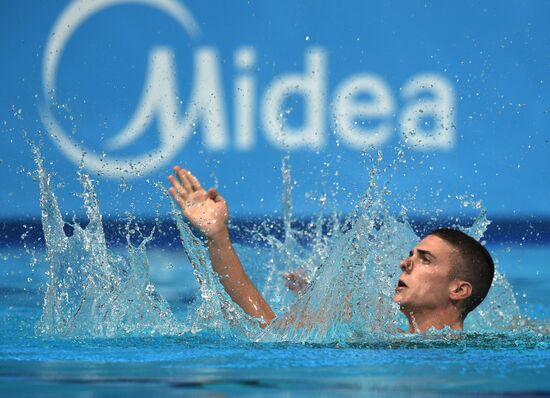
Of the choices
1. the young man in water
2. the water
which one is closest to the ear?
the young man in water

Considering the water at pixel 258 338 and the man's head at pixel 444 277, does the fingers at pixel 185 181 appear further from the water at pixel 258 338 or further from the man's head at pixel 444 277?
the man's head at pixel 444 277

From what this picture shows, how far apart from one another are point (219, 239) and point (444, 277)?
30.4 inches

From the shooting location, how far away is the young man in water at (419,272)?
4055 millimetres

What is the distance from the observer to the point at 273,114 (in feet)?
25.3

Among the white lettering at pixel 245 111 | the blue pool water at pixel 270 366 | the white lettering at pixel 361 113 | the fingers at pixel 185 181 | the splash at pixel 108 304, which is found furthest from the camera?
the white lettering at pixel 245 111

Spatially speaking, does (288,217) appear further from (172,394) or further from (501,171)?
(172,394)

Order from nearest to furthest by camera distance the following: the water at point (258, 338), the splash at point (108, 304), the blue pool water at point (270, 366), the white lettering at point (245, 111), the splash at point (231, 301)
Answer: the blue pool water at point (270, 366)
the water at point (258, 338)
the splash at point (231, 301)
the splash at point (108, 304)
the white lettering at point (245, 111)

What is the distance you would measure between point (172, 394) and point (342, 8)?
554 centimetres

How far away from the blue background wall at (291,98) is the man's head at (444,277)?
344cm

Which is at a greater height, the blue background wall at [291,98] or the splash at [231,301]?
the blue background wall at [291,98]

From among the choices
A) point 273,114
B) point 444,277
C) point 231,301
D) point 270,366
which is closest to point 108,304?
point 231,301

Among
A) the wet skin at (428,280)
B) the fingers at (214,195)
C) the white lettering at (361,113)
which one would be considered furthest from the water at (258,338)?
the white lettering at (361,113)

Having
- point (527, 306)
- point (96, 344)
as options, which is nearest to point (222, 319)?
point (96, 344)

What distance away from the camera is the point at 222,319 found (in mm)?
4270
